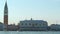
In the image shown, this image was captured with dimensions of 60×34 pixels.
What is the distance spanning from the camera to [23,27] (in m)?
91.7

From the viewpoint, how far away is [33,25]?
93.4 meters

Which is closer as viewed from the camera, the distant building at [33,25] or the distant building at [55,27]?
the distant building at [33,25]

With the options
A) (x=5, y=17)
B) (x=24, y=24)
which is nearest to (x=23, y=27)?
(x=24, y=24)

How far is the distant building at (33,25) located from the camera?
9192 cm

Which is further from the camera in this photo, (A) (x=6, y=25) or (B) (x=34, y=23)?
(B) (x=34, y=23)

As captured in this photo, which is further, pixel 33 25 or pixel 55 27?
pixel 33 25

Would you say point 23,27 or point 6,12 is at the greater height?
point 6,12

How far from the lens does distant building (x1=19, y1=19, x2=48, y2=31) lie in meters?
91.9

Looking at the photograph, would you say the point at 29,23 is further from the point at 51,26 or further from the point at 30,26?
the point at 51,26

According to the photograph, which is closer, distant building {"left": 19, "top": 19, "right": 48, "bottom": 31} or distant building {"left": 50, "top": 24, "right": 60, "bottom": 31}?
distant building {"left": 19, "top": 19, "right": 48, "bottom": 31}

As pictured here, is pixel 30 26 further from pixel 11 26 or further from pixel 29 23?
pixel 11 26

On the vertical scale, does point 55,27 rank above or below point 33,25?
below

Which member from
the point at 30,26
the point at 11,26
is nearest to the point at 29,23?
the point at 30,26

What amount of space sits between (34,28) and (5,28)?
1166 cm
